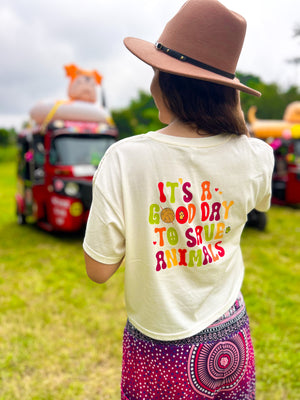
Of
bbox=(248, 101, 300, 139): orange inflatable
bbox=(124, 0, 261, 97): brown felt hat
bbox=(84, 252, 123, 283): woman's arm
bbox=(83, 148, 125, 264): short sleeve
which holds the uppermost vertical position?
bbox=(124, 0, 261, 97): brown felt hat

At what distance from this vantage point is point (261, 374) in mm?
2445

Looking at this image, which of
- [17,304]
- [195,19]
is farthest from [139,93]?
[195,19]

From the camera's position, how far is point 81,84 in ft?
20.5

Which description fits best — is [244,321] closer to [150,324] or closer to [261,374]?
[150,324]

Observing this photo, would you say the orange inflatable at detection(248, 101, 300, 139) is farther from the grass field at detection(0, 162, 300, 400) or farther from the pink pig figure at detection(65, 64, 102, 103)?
the pink pig figure at detection(65, 64, 102, 103)

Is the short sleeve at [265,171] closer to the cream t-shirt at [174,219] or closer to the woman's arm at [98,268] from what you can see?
the cream t-shirt at [174,219]

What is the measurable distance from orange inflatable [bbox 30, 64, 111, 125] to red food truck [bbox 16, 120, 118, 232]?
12 cm

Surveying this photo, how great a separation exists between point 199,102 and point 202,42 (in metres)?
0.17

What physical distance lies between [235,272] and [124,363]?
0.46 meters

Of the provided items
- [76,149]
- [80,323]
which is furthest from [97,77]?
[80,323]

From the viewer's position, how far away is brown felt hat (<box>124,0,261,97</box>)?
97cm

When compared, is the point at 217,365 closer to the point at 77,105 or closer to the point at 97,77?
the point at 77,105

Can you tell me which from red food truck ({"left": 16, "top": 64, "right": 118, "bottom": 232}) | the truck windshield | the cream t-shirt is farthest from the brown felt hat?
the truck windshield

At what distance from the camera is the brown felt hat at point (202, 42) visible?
970 mm
